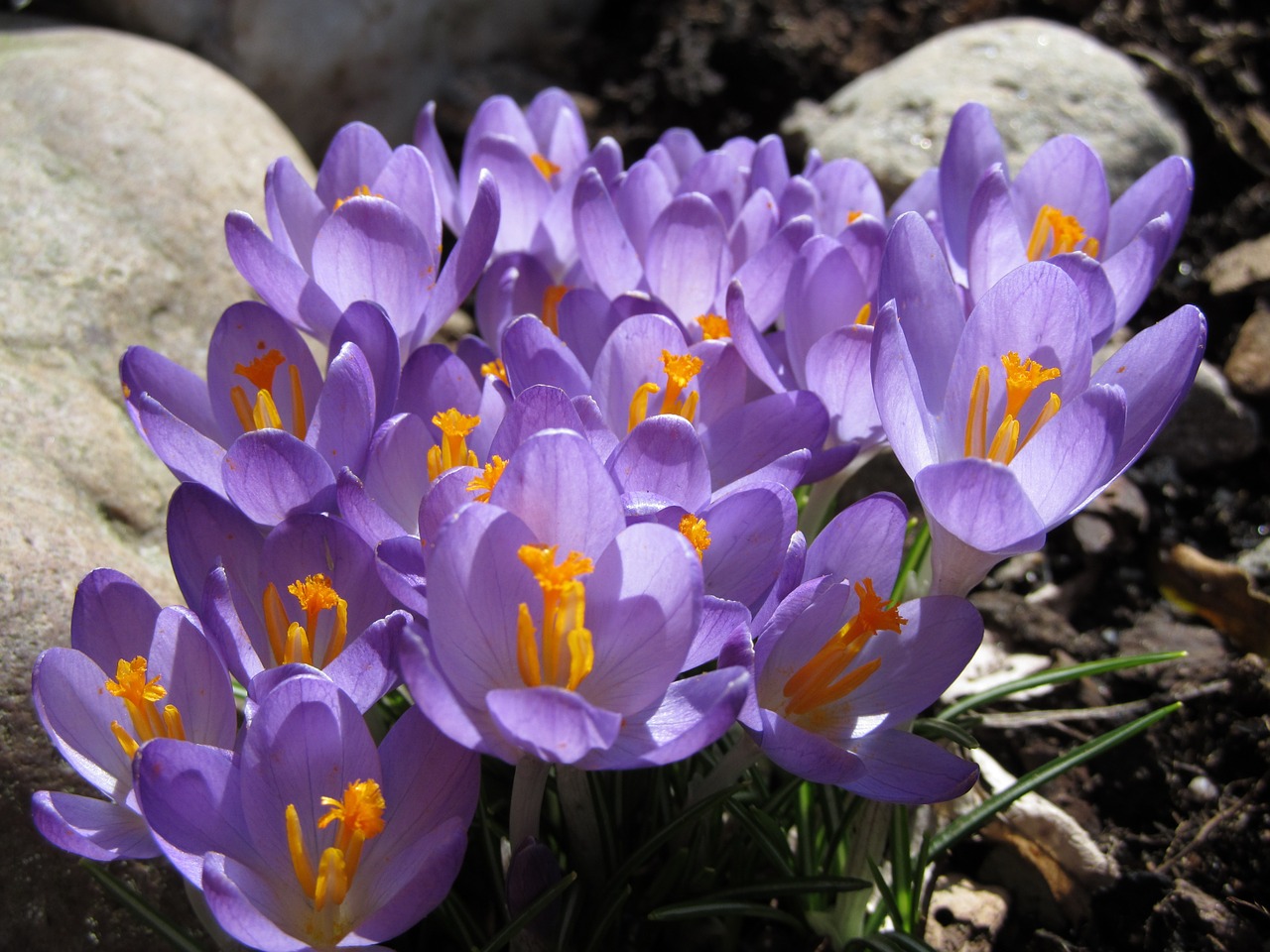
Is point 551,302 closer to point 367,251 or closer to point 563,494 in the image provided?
point 367,251

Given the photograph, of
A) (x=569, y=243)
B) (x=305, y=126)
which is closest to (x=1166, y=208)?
(x=569, y=243)

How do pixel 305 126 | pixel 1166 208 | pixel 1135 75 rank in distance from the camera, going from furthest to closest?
pixel 305 126 < pixel 1135 75 < pixel 1166 208

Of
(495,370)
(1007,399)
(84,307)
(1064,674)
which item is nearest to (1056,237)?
(1007,399)

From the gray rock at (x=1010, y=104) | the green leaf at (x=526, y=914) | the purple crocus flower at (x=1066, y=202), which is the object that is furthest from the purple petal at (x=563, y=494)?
the gray rock at (x=1010, y=104)

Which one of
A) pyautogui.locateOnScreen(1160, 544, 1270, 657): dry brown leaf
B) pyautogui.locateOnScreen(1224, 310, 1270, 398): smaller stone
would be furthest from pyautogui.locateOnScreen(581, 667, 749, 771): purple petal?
pyautogui.locateOnScreen(1224, 310, 1270, 398): smaller stone

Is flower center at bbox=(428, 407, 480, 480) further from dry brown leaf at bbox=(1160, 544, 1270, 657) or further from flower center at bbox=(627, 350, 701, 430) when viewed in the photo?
dry brown leaf at bbox=(1160, 544, 1270, 657)

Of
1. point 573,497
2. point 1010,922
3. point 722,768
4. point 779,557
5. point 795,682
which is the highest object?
point 573,497

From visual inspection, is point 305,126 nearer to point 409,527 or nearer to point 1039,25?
point 1039,25
